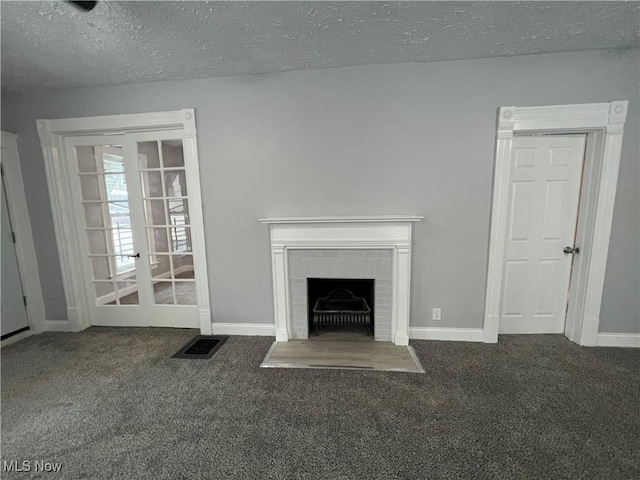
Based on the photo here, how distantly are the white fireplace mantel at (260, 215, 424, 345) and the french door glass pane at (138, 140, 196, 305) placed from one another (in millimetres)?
994

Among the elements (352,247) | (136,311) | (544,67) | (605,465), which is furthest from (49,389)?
(544,67)

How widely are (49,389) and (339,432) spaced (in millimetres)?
2229

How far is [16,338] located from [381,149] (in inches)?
165

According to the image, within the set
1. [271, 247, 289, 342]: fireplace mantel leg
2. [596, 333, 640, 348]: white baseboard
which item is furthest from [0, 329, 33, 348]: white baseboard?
[596, 333, 640, 348]: white baseboard

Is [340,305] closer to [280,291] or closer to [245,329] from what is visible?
[280,291]

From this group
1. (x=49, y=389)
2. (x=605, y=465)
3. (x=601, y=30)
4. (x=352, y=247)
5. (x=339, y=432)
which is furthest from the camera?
(x=352, y=247)

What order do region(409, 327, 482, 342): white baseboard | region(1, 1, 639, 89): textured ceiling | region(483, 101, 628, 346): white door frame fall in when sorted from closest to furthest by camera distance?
region(1, 1, 639, 89): textured ceiling
region(483, 101, 628, 346): white door frame
region(409, 327, 482, 342): white baseboard

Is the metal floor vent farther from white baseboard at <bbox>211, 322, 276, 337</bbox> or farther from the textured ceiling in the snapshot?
the textured ceiling

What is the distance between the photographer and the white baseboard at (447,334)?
8.45ft

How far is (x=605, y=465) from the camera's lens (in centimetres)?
137

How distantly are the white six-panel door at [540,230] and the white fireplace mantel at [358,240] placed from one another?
105cm

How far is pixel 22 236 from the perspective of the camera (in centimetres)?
283

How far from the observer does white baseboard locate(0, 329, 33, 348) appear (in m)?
2.71

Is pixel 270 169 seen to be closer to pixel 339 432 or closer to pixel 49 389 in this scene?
pixel 339 432
